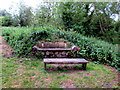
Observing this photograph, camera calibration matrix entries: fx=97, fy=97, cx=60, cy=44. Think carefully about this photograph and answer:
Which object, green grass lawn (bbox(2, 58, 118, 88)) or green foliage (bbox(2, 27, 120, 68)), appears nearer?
green grass lawn (bbox(2, 58, 118, 88))

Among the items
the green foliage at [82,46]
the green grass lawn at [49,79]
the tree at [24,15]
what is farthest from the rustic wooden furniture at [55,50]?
the tree at [24,15]

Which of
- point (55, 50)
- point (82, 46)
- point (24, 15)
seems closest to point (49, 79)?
point (55, 50)

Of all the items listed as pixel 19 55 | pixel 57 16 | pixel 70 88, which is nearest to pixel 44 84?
pixel 70 88

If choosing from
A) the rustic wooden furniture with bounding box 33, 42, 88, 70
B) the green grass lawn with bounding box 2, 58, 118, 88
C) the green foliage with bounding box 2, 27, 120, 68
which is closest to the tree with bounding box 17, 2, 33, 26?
the green foliage with bounding box 2, 27, 120, 68

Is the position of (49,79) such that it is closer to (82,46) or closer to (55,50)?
(55,50)

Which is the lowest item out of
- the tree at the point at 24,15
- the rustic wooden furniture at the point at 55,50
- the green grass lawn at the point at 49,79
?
the green grass lawn at the point at 49,79

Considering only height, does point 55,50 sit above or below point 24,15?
below

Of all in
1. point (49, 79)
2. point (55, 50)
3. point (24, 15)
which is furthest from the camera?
point (24, 15)

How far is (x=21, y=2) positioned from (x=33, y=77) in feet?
30.3

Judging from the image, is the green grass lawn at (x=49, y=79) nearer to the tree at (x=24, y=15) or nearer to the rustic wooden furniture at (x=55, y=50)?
the rustic wooden furniture at (x=55, y=50)

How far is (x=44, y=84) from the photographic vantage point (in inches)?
97.1

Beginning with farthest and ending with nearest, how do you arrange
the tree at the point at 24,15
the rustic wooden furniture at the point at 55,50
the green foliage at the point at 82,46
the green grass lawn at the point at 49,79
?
the tree at the point at 24,15 → the rustic wooden furniture at the point at 55,50 → the green foliage at the point at 82,46 → the green grass lawn at the point at 49,79

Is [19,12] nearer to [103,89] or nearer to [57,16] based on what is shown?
[57,16]

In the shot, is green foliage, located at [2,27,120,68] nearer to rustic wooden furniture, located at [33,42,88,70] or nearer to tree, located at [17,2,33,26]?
rustic wooden furniture, located at [33,42,88,70]
